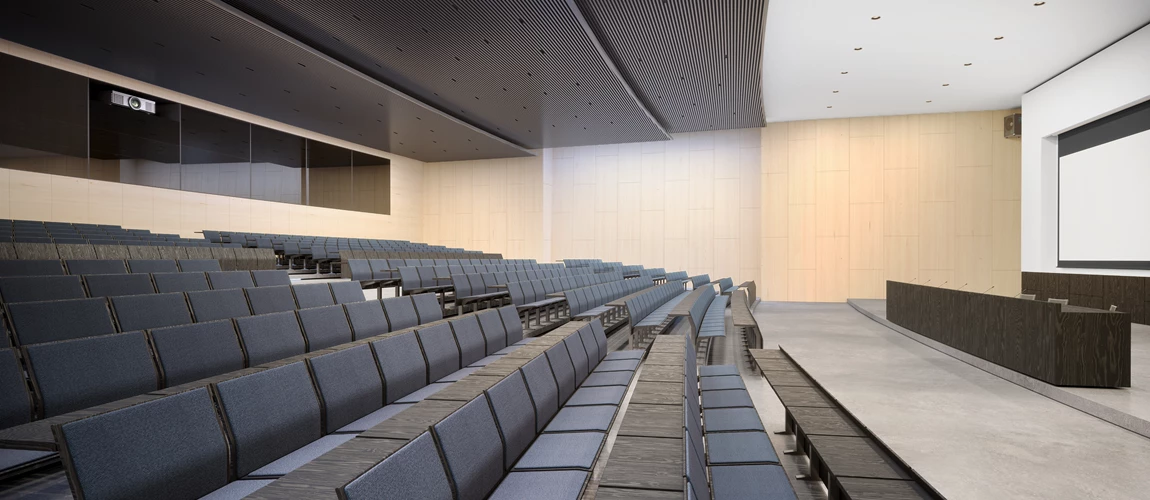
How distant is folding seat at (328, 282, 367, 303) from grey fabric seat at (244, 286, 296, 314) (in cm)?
42

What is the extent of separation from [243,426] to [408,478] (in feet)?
2.29

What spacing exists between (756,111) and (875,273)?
162 inches

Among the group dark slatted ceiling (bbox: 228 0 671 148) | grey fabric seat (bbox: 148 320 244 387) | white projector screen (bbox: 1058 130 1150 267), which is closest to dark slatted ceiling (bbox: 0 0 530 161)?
dark slatted ceiling (bbox: 228 0 671 148)

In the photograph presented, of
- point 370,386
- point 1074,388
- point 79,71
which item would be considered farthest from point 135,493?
point 79,71

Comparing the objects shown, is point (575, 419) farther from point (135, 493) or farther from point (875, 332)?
point (875, 332)

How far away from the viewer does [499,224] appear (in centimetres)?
1395

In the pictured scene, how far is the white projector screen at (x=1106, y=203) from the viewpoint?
659cm

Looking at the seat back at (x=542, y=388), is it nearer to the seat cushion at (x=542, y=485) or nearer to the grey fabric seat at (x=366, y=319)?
the seat cushion at (x=542, y=485)

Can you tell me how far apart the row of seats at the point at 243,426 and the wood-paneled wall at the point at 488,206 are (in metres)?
11.2

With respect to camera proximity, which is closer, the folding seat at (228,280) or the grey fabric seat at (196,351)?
the grey fabric seat at (196,351)

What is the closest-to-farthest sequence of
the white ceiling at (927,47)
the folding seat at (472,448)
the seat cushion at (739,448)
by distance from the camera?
the folding seat at (472,448) < the seat cushion at (739,448) < the white ceiling at (927,47)

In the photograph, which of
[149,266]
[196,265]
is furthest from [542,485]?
[196,265]

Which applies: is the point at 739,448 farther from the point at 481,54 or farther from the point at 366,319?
the point at 481,54

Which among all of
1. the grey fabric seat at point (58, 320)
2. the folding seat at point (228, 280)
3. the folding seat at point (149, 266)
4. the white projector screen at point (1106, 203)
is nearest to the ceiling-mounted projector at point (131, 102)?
the folding seat at point (149, 266)
